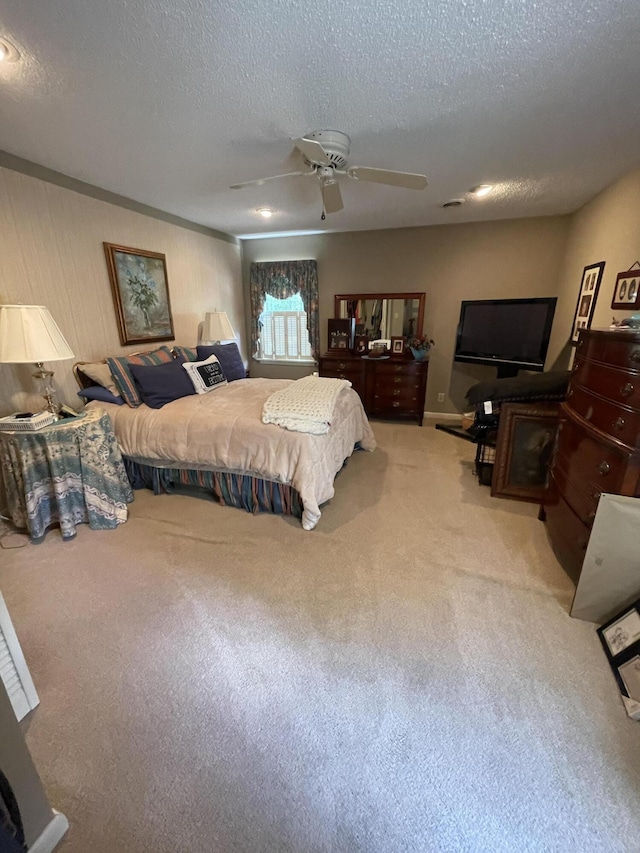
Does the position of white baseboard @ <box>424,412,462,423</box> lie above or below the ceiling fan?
below

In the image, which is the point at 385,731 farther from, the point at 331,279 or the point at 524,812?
the point at 331,279

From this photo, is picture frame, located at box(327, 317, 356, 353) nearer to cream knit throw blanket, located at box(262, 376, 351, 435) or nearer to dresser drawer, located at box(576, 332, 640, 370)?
cream knit throw blanket, located at box(262, 376, 351, 435)

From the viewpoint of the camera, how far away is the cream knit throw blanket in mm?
2359

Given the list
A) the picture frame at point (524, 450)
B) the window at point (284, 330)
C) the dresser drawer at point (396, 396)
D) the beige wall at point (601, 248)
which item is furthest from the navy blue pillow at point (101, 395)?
the beige wall at point (601, 248)

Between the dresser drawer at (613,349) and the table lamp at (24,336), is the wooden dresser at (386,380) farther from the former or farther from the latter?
the table lamp at (24,336)

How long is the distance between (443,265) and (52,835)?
16.5 ft

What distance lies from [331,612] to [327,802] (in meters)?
0.70

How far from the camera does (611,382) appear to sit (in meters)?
1.62

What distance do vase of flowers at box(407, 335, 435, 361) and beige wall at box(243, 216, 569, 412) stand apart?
0.17m

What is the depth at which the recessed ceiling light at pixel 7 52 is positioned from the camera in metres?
1.32

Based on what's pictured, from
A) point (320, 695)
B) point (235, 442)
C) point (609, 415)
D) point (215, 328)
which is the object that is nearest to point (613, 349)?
point (609, 415)

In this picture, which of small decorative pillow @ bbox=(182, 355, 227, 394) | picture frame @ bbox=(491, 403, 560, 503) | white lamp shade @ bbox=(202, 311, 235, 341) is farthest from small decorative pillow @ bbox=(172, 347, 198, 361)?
picture frame @ bbox=(491, 403, 560, 503)

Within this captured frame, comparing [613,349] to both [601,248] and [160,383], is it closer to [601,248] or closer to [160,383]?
[601,248]

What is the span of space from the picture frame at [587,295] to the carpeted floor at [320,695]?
7.00 feet
